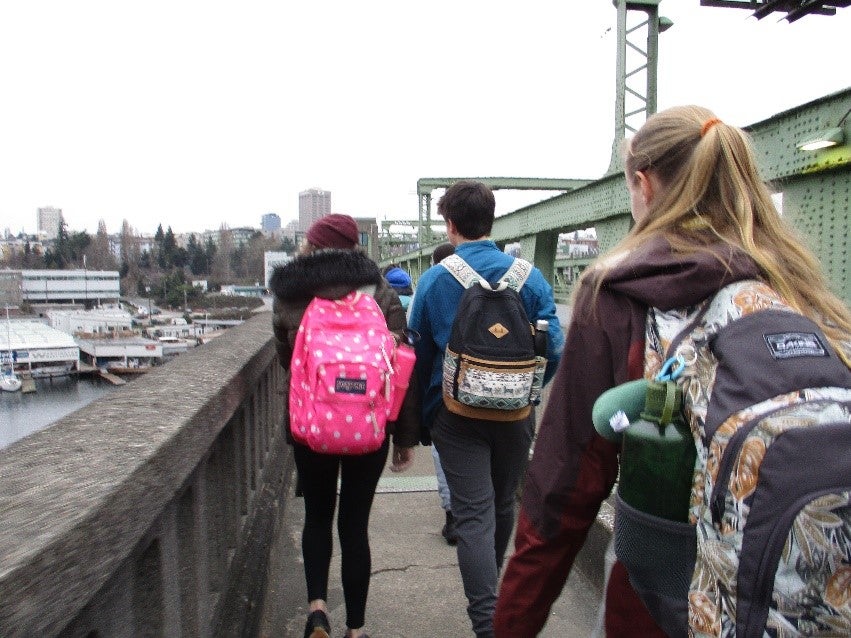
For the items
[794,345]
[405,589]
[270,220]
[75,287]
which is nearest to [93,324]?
[75,287]

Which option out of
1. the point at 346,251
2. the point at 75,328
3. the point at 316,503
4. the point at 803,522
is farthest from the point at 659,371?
the point at 75,328

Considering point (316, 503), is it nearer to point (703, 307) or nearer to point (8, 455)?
point (8, 455)

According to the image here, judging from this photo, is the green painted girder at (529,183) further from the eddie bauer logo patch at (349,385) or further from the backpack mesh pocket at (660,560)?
the backpack mesh pocket at (660,560)

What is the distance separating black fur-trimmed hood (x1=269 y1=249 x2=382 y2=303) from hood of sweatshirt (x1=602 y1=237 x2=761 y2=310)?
1458 mm

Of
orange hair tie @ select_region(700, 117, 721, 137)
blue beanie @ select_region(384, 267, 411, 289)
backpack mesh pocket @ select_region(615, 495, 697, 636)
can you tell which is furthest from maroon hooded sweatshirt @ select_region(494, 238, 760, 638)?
blue beanie @ select_region(384, 267, 411, 289)

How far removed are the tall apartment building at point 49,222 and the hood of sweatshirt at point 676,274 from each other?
23.0 meters

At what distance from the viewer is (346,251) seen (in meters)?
2.67

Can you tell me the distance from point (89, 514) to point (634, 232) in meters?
1.15

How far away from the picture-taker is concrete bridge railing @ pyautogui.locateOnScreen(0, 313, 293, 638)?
3.04ft

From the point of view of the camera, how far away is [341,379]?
93.9 inches

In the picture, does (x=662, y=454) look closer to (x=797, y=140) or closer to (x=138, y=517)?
(x=138, y=517)

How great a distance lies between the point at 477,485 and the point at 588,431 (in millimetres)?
1628

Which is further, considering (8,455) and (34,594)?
(8,455)

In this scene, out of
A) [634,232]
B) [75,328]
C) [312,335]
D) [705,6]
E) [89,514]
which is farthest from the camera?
[75,328]
